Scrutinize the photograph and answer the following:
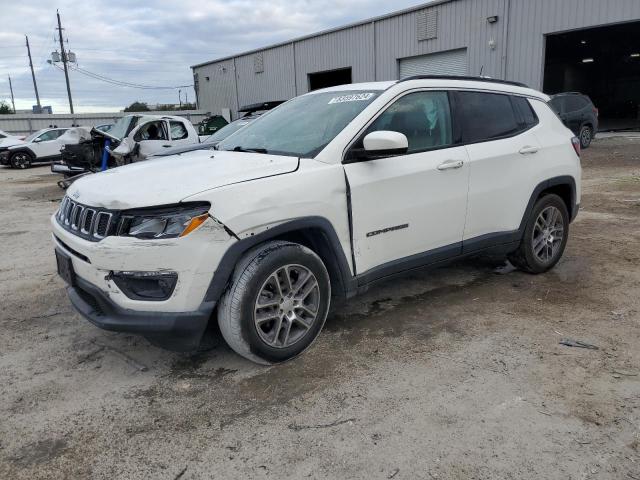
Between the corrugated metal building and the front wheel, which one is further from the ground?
the corrugated metal building

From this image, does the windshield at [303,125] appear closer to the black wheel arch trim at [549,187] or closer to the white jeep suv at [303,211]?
the white jeep suv at [303,211]

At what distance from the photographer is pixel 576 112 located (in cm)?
1641

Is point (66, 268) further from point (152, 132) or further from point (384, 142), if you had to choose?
point (152, 132)

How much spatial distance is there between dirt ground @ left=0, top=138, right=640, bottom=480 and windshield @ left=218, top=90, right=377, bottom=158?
1386mm

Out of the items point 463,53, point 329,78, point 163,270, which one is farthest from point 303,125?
point 329,78

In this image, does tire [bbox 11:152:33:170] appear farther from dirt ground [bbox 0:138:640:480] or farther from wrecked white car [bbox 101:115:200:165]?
dirt ground [bbox 0:138:640:480]

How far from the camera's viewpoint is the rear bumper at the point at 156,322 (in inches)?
114

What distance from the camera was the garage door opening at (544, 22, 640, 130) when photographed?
31250 millimetres

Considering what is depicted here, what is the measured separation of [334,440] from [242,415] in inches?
21.6

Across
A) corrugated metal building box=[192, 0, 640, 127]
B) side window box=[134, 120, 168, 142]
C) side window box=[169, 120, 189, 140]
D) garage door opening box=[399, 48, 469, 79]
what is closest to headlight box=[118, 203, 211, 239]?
side window box=[134, 120, 168, 142]

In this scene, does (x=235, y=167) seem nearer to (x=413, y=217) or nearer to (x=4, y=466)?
(x=413, y=217)

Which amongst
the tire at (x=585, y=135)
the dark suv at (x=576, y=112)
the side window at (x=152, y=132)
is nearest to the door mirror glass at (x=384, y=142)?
the side window at (x=152, y=132)

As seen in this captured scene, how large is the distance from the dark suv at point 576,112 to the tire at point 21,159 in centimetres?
1872

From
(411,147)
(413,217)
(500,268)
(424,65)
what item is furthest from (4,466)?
(424,65)
